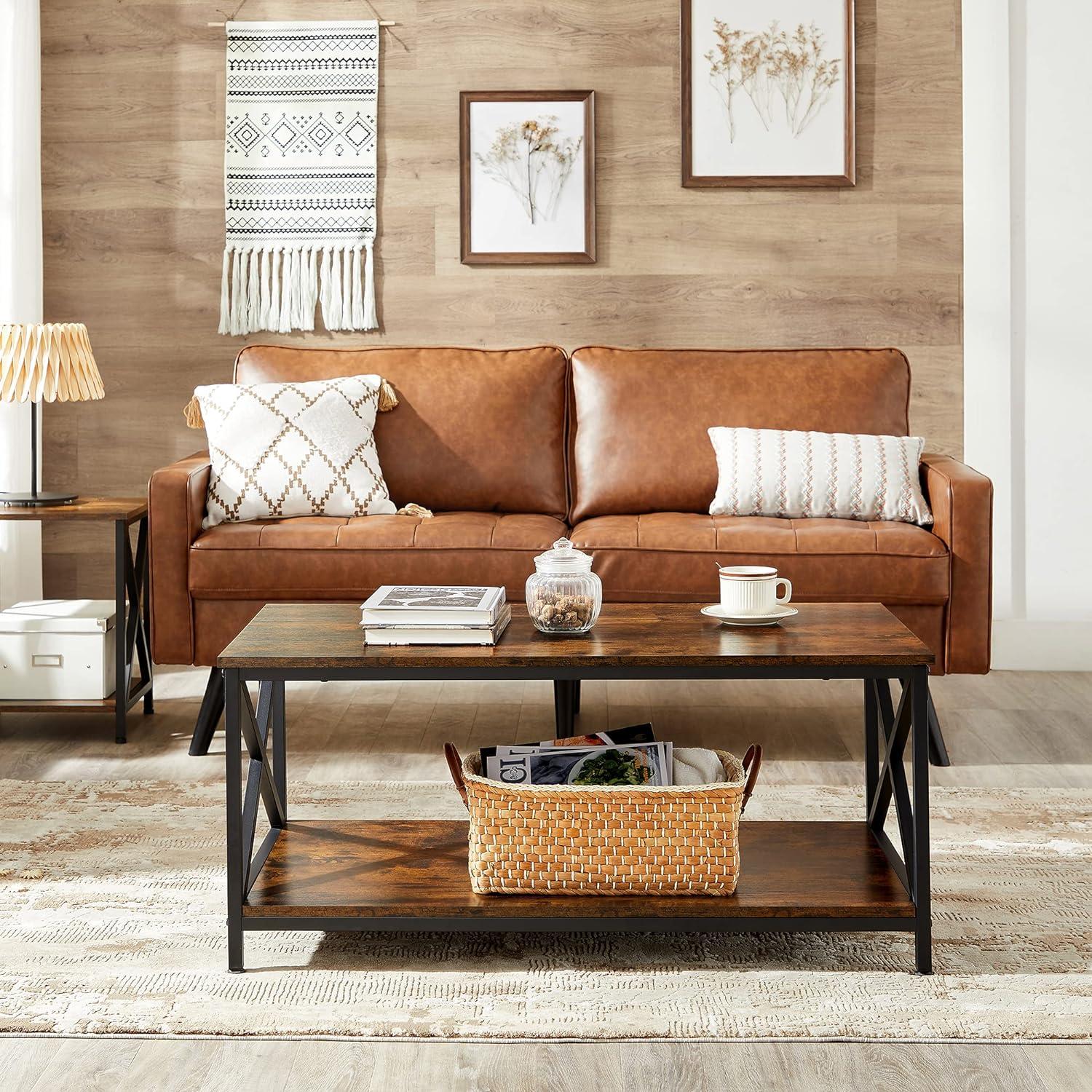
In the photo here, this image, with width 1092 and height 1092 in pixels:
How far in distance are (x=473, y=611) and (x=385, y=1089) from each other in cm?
71

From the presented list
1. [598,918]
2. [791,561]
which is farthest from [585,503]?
[598,918]

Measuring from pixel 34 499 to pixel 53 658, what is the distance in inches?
16.6

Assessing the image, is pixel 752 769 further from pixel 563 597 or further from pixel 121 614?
pixel 121 614

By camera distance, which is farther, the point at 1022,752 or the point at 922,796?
the point at 1022,752

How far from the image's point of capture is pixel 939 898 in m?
2.29

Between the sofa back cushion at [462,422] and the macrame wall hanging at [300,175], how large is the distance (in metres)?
0.54

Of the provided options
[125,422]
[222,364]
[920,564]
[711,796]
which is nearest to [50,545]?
[125,422]

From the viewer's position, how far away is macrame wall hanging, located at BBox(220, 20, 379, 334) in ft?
14.1

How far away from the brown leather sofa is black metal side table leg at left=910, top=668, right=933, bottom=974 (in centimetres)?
121

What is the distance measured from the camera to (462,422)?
12.4 ft

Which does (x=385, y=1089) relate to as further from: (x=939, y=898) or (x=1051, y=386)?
(x=1051, y=386)

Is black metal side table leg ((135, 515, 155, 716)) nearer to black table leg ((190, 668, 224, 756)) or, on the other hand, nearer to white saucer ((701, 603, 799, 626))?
black table leg ((190, 668, 224, 756))

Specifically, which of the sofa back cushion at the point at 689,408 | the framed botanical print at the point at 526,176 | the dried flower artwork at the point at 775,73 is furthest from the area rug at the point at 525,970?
the dried flower artwork at the point at 775,73

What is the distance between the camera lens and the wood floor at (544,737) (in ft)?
5.68
